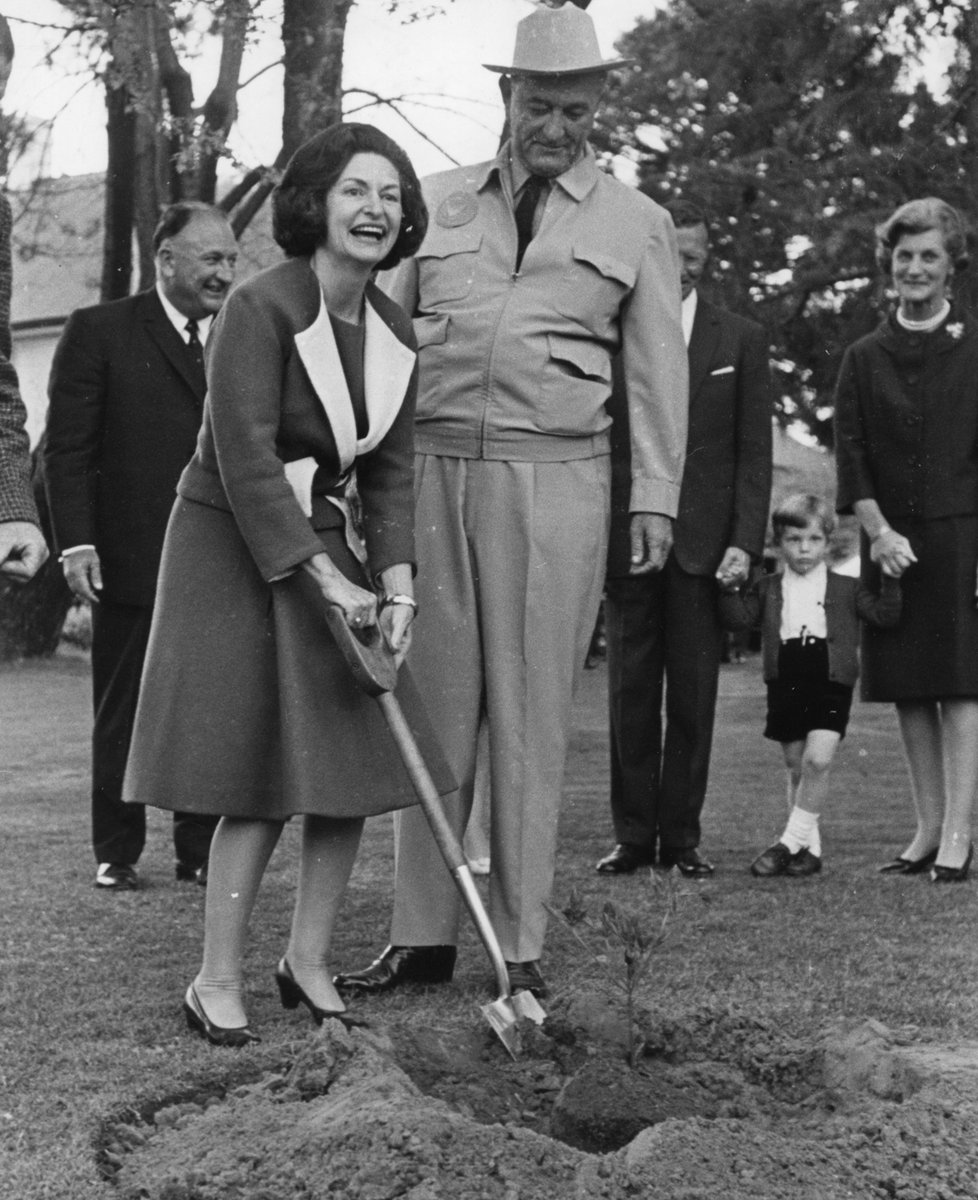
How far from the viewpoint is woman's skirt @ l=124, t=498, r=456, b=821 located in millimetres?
3945

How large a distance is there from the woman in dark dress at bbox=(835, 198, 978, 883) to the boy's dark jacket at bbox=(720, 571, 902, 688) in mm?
83

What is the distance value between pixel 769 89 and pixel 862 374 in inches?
411

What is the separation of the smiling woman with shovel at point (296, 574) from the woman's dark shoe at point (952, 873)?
9.45 feet

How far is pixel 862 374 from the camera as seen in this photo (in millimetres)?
6871

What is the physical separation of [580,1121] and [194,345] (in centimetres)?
375

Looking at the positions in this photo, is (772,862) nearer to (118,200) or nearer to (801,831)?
(801,831)

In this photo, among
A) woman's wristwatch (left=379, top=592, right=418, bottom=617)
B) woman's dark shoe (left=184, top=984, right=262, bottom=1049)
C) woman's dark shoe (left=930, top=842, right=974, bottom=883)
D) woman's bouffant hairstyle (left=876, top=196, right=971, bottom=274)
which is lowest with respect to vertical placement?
woman's dark shoe (left=930, top=842, right=974, bottom=883)

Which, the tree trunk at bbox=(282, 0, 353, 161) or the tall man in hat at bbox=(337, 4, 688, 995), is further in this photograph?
the tree trunk at bbox=(282, 0, 353, 161)

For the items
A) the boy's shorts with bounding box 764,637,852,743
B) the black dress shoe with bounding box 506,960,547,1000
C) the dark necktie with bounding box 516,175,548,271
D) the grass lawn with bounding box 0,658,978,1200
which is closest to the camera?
the grass lawn with bounding box 0,658,978,1200

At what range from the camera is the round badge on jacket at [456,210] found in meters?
4.71

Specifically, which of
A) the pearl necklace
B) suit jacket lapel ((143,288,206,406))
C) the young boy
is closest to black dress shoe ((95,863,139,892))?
suit jacket lapel ((143,288,206,406))

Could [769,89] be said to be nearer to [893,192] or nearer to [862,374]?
[893,192]

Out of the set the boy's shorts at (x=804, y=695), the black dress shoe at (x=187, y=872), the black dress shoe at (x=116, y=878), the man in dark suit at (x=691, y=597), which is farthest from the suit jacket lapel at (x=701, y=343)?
the black dress shoe at (x=116, y=878)

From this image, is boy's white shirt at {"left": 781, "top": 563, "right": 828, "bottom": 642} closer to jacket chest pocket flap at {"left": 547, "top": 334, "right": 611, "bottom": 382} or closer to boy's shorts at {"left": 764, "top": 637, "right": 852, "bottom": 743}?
boy's shorts at {"left": 764, "top": 637, "right": 852, "bottom": 743}
